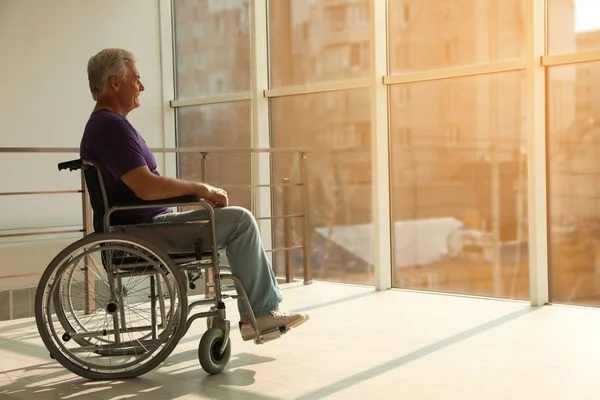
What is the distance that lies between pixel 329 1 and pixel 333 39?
0.70ft

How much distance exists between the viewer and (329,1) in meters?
4.74

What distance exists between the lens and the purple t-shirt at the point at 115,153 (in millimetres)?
2449

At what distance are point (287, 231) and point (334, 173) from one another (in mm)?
457

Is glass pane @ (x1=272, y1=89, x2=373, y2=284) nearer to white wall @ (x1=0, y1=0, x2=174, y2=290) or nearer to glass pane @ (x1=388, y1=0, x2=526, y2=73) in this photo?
glass pane @ (x1=388, y1=0, x2=526, y2=73)

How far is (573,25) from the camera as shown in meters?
3.77

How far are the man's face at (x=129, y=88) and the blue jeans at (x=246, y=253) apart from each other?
0.40 m

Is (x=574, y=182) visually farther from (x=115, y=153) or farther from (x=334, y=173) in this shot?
(x=115, y=153)

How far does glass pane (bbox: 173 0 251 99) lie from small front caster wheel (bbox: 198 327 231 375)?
295 cm

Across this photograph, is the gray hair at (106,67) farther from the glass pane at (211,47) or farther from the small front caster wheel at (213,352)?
the glass pane at (211,47)

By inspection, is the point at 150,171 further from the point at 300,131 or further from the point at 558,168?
the point at 300,131

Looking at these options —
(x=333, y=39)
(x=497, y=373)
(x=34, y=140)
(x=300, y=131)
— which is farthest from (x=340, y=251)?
(x=497, y=373)

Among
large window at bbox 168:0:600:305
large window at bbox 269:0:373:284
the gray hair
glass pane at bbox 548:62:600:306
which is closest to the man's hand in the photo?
the gray hair

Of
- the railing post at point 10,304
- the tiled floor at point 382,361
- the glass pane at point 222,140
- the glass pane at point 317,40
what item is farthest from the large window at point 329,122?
the railing post at point 10,304

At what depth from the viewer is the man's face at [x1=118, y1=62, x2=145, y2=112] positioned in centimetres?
262
